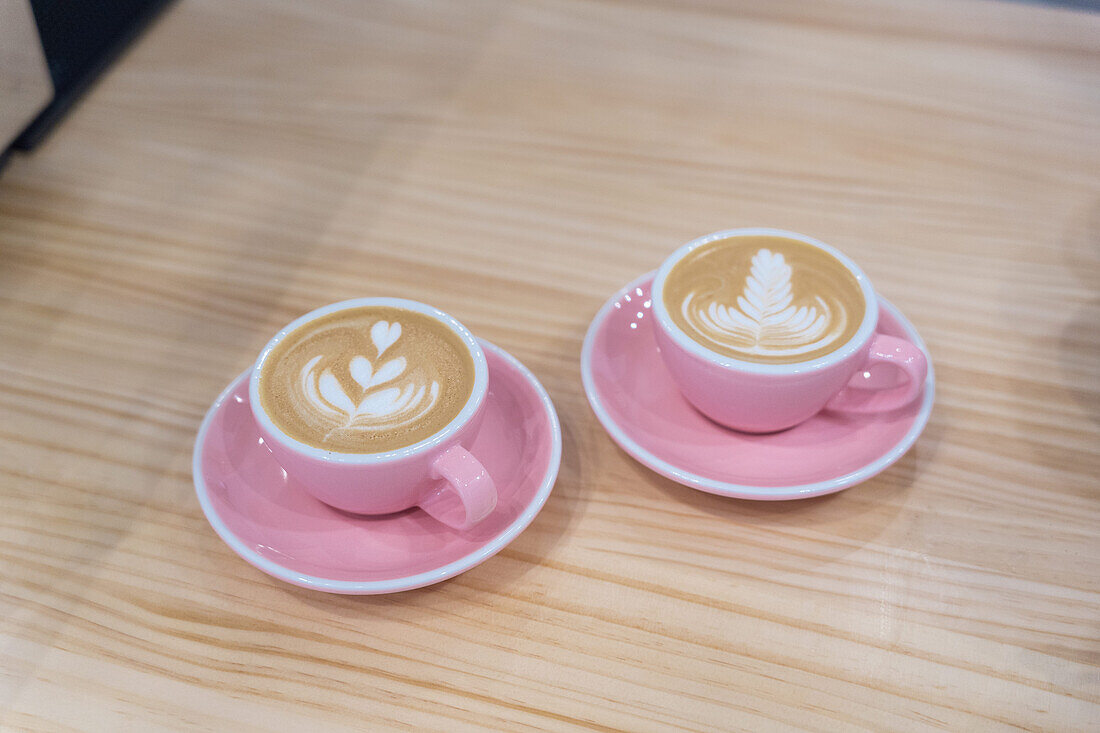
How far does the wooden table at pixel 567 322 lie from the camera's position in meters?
0.51

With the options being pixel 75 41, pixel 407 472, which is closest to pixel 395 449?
pixel 407 472

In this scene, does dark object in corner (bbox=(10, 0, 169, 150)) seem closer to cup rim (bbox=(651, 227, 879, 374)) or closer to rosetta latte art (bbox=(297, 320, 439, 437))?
rosetta latte art (bbox=(297, 320, 439, 437))

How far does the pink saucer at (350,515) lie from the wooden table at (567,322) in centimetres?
3

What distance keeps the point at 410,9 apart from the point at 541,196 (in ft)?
1.07

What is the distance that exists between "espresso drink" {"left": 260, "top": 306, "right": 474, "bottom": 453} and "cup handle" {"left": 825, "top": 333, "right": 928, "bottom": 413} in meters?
0.23

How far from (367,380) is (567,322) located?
0.63ft

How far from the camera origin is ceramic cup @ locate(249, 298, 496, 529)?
503 mm

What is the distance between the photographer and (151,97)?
0.89m

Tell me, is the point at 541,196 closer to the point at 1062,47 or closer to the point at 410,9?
the point at 410,9

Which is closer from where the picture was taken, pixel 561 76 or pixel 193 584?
pixel 193 584

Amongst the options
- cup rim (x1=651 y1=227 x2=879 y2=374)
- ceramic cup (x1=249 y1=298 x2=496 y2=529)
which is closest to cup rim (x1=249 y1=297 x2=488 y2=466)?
ceramic cup (x1=249 y1=298 x2=496 y2=529)

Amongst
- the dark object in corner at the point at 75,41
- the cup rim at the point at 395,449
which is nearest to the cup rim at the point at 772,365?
the cup rim at the point at 395,449

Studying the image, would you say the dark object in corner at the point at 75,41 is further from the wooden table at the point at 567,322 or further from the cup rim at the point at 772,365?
the cup rim at the point at 772,365

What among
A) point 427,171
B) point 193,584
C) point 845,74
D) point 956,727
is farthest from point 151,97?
point 956,727
